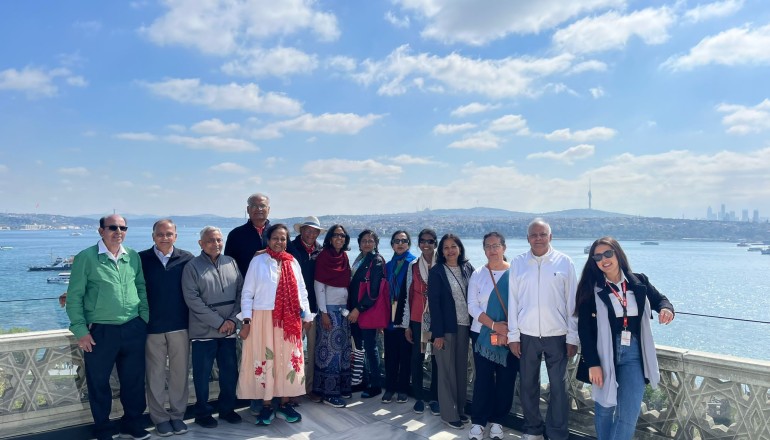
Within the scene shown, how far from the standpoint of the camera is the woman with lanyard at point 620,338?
2.73 meters

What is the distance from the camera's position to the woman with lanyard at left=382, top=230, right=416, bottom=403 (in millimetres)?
4156

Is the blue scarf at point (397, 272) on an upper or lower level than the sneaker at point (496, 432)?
upper

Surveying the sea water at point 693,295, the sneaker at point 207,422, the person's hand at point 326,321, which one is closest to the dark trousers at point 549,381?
the person's hand at point 326,321

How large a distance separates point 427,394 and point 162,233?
8.56 feet

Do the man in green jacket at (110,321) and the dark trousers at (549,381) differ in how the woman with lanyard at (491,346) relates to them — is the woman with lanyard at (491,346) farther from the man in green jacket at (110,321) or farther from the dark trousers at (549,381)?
the man in green jacket at (110,321)

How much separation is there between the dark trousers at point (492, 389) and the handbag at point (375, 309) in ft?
2.86

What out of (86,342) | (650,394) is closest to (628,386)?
(650,394)

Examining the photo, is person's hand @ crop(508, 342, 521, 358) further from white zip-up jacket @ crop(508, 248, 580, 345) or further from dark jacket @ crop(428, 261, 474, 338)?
dark jacket @ crop(428, 261, 474, 338)

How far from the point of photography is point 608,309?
9.05 feet

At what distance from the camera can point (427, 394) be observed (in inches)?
170

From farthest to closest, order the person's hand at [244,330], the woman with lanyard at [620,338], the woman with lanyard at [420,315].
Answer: the woman with lanyard at [420,315], the person's hand at [244,330], the woman with lanyard at [620,338]

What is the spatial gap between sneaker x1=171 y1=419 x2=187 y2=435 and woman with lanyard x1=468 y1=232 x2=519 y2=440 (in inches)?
83.4

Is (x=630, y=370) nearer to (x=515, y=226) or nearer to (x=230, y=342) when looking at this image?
(x=230, y=342)

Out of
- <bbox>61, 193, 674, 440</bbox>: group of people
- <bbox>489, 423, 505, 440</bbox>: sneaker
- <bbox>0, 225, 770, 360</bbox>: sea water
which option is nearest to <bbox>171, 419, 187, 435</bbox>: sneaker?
<bbox>61, 193, 674, 440</bbox>: group of people
